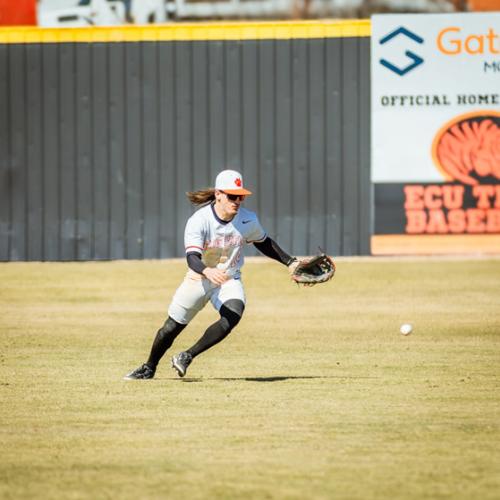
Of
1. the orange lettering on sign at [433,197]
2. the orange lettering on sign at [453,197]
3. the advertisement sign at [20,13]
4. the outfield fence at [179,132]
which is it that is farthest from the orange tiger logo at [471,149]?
the advertisement sign at [20,13]

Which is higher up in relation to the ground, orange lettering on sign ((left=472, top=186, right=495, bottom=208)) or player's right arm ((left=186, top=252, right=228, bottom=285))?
player's right arm ((left=186, top=252, right=228, bottom=285))

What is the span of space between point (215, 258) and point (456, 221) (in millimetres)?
11355

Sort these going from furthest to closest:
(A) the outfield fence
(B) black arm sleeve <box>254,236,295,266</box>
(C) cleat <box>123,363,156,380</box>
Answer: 1. (A) the outfield fence
2. (C) cleat <box>123,363,156,380</box>
3. (B) black arm sleeve <box>254,236,295,266</box>

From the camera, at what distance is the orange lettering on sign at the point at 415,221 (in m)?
21.8

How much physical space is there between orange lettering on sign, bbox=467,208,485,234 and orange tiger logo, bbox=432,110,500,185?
18.6 inches

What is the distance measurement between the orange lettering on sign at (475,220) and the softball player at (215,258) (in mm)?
11110

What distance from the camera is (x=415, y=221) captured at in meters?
21.8

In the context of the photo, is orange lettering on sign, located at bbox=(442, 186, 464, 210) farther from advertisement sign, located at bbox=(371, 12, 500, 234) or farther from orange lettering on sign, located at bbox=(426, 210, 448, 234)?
orange lettering on sign, located at bbox=(426, 210, 448, 234)

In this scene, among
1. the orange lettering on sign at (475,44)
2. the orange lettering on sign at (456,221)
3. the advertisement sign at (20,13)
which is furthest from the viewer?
the advertisement sign at (20,13)

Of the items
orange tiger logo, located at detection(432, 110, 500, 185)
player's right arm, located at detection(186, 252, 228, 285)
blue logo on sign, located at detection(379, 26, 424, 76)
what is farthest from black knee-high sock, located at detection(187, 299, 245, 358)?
blue logo on sign, located at detection(379, 26, 424, 76)

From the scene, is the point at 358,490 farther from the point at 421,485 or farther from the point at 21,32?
the point at 21,32

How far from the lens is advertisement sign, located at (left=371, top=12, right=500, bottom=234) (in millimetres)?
21672

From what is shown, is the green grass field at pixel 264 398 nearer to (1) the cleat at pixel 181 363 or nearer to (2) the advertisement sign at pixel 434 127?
(1) the cleat at pixel 181 363

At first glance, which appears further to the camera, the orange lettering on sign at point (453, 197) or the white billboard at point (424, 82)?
the orange lettering on sign at point (453, 197)
